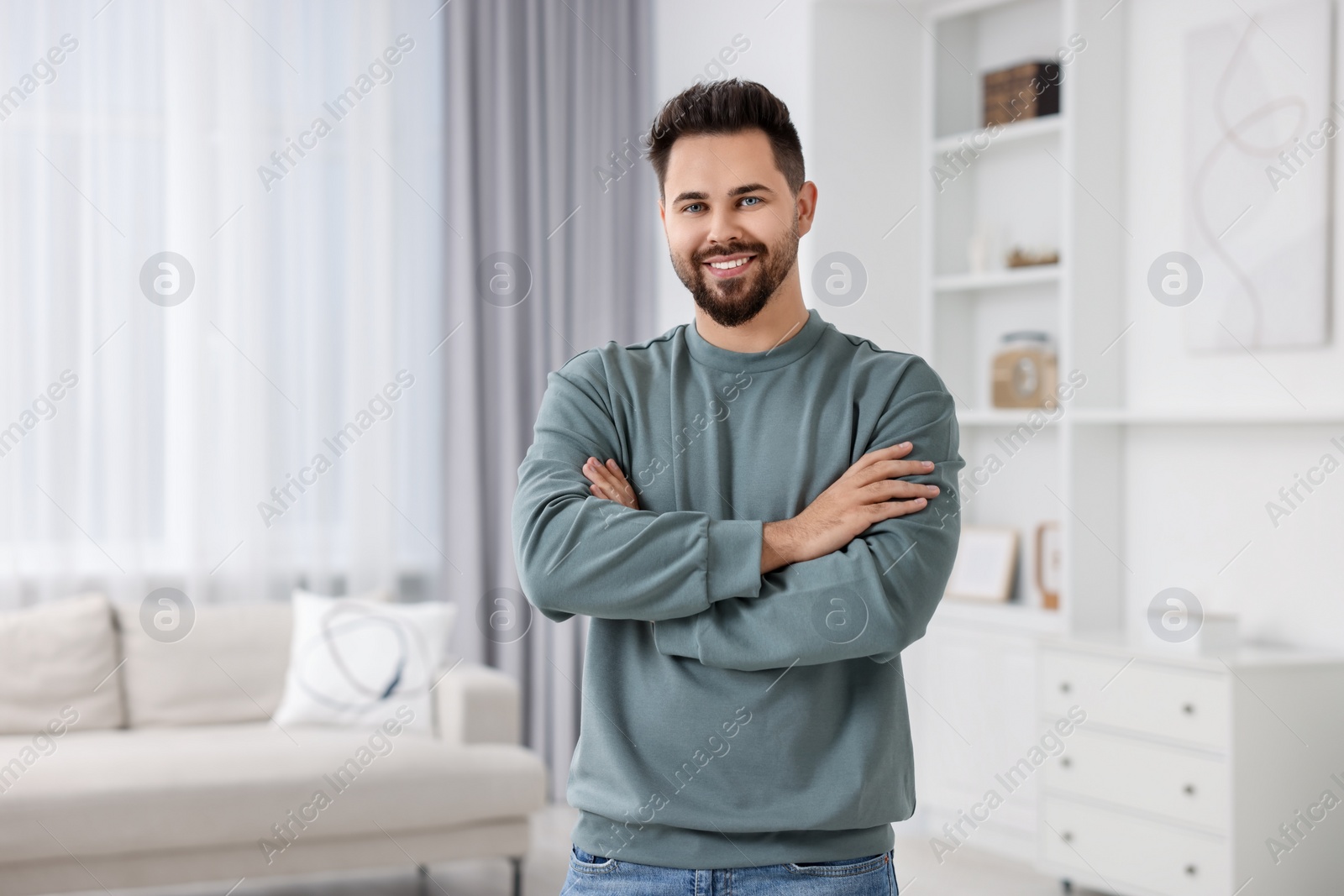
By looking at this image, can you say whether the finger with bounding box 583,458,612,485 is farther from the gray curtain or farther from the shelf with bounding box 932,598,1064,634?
the gray curtain

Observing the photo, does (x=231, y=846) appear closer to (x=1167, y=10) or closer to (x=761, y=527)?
(x=761, y=527)

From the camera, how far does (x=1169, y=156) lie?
366 cm

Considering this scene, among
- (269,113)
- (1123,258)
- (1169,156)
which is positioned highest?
(269,113)

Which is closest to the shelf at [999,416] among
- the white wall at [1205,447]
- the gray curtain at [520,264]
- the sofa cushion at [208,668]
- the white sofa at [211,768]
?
the white wall at [1205,447]

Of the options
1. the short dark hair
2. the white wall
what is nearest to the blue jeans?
the short dark hair

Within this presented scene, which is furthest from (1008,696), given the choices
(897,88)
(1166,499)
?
(897,88)

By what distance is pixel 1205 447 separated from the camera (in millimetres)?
3562

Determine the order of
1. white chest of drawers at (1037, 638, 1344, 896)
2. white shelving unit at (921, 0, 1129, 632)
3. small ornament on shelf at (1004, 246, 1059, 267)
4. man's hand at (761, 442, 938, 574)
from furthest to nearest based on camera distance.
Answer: small ornament on shelf at (1004, 246, 1059, 267) → white shelving unit at (921, 0, 1129, 632) → white chest of drawers at (1037, 638, 1344, 896) → man's hand at (761, 442, 938, 574)

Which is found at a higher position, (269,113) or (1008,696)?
(269,113)

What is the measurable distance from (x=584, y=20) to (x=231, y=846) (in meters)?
3.31

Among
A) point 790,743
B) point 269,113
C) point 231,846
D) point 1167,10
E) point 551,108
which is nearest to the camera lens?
point 790,743

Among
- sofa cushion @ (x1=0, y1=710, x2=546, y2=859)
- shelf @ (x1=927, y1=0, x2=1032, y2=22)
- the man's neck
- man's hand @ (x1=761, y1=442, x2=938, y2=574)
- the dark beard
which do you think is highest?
shelf @ (x1=927, y1=0, x2=1032, y2=22)

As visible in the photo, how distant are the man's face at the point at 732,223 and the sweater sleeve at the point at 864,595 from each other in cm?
22

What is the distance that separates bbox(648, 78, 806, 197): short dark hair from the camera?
4.71 ft
